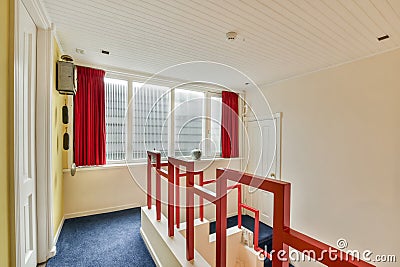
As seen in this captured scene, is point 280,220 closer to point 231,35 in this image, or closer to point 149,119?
point 231,35

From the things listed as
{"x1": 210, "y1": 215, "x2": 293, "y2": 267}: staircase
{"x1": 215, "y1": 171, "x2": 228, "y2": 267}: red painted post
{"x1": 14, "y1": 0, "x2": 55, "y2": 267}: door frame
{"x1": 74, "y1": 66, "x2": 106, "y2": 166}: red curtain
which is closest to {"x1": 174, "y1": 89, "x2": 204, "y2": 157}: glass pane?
{"x1": 74, "y1": 66, "x2": 106, "y2": 166}: red curtain

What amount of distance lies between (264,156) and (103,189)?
3093 millimetres

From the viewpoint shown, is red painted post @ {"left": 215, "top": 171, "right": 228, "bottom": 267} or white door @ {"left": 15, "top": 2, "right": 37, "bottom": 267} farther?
white door @ {"left": 15, "top": 2, "right": 37, "bottom": 267}

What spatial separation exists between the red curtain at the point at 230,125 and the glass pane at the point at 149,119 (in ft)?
4.62

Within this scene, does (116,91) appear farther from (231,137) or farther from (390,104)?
(390,104)

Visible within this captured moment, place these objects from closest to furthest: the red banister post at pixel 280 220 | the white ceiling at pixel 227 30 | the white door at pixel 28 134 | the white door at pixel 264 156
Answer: the red banister post at pixel 280 220 < the white door at pixel 28 134 < the white ceiling at pixel 227 30 < the white door at pixel 264 156

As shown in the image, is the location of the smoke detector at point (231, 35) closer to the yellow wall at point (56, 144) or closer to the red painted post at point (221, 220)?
the red painted post at point (221, 220)

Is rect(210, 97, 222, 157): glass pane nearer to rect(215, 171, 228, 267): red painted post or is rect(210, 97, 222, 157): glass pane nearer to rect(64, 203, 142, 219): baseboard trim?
rect(64, 203, 142, 219): baseboard trim

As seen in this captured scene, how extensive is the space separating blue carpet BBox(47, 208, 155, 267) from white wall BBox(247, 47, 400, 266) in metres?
2.60

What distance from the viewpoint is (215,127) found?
4602 millimetres

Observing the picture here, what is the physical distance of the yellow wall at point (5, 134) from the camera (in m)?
1.03

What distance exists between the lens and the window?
3.37 metres

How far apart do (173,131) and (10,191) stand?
2868 millimetres

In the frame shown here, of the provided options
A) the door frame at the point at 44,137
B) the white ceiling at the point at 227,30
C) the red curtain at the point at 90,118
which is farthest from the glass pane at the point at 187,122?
the door frame at the point at 44,137
